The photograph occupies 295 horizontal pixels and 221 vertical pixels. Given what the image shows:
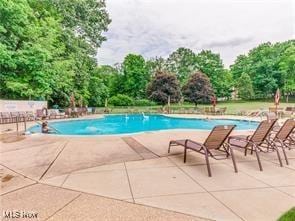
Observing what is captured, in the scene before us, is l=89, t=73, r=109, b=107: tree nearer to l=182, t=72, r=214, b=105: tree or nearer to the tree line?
the tree line

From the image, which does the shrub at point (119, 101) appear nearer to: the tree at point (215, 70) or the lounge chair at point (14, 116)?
the lounge chair at point (14, 116)

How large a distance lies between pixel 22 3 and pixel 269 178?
16.7 m

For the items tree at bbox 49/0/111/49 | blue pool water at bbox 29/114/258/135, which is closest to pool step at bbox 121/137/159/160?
blue pool water at bbox 29/114/258/135

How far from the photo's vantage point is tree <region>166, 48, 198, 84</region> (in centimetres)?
4222

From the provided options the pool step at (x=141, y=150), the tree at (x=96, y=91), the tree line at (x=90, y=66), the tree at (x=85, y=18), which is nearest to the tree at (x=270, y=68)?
the tree line at (x=90, y=66)

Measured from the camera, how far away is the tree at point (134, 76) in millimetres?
35500

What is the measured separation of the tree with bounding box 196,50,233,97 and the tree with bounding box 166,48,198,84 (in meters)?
1.51

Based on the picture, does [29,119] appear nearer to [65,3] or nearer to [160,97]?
[65,3]

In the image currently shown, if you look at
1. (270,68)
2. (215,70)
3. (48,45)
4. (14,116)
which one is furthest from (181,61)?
(14,116)

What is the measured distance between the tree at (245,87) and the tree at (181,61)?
347 inches

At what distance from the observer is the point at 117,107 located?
28.4 metres

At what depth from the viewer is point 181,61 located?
1684 inches

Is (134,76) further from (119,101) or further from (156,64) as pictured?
(119,101)

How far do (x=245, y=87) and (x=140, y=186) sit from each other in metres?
39.7
